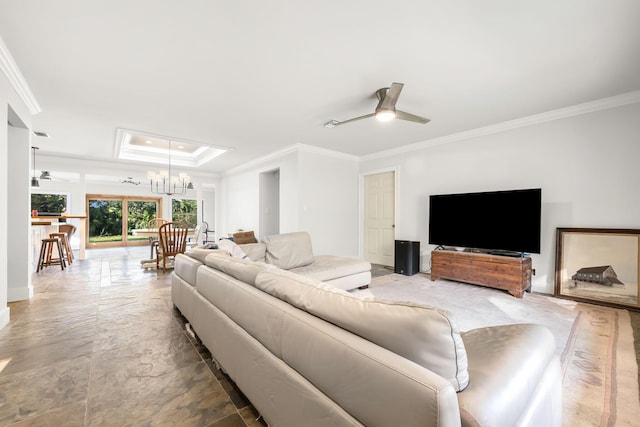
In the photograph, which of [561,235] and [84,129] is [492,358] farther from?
[84,129]

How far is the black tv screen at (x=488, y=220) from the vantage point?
3.65 metres

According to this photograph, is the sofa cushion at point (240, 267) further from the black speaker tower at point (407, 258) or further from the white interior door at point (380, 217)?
the white interior door at point (380, 217)

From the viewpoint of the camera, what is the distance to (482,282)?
3.88m

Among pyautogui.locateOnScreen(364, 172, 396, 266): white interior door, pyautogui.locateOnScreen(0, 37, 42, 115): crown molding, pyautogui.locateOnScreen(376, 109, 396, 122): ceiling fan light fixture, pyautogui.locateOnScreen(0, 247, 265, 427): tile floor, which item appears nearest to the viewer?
pyautogui.locateOnScreen(0, 247, 265, 427): tile floor

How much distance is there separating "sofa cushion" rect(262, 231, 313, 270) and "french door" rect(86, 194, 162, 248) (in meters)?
8.58

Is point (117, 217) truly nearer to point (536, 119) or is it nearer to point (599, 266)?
point (536, 119)

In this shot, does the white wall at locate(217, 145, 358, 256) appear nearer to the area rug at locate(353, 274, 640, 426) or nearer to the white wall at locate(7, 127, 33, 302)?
the area rug at locate(353, 274, 640, 426)

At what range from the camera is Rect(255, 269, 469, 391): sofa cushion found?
2.72 ft

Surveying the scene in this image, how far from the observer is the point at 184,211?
1143 centimetres

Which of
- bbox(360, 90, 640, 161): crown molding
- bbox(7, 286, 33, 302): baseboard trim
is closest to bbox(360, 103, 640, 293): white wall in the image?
bbox(360, 90, 640, 161): crown molding

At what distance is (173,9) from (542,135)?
4.47 metres

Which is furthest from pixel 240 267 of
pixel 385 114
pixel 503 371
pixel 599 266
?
pixel 599 266

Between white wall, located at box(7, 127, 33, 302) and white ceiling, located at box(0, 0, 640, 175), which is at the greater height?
white ceiling, located at box(0, 0, 640, 175)

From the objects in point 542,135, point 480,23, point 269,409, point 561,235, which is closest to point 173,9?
point 480,23
